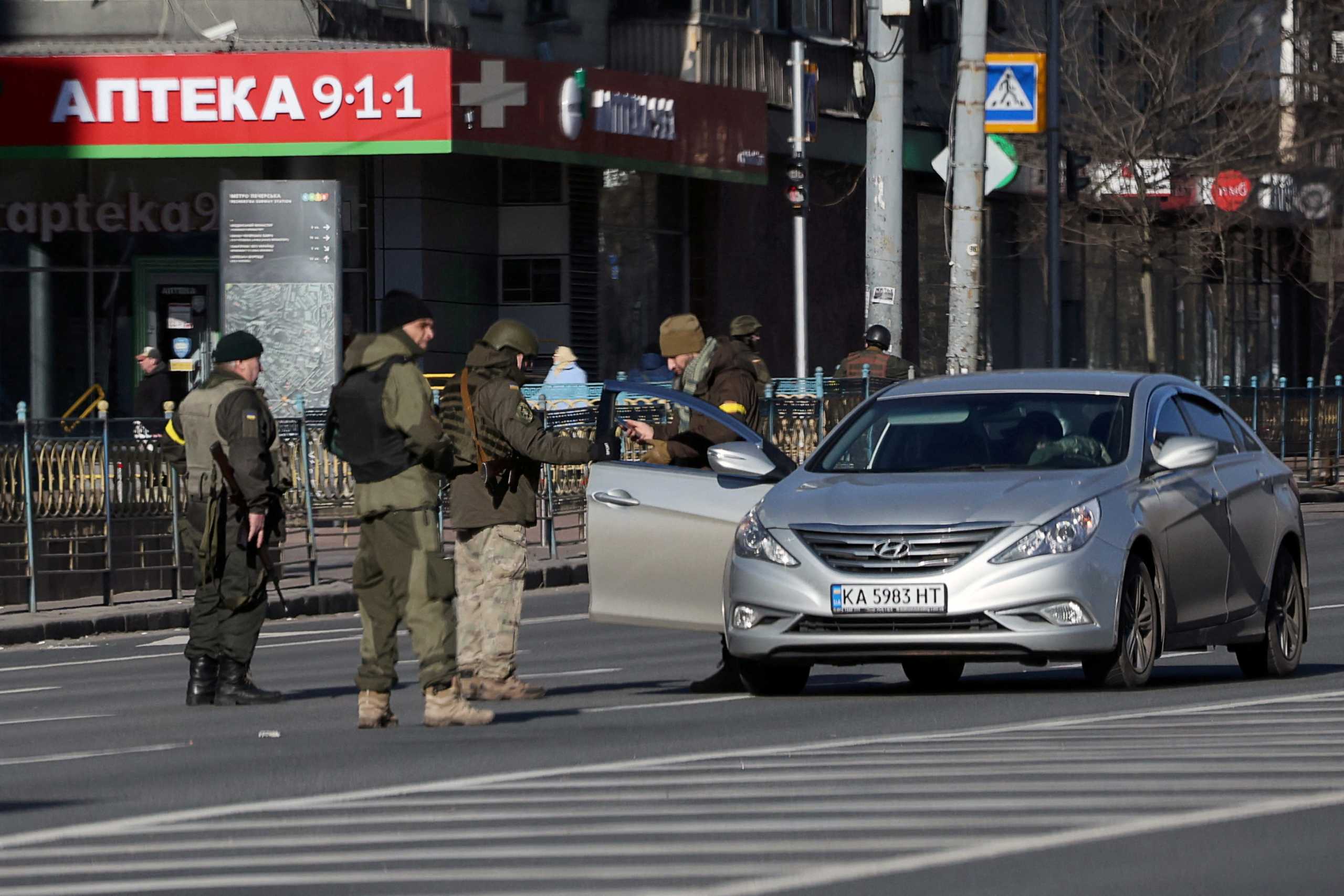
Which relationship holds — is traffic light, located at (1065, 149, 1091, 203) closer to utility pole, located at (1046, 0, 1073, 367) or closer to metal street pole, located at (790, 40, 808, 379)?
utility pole, located at (1046, 0, 1073, 367)

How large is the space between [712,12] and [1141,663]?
75.5 feet

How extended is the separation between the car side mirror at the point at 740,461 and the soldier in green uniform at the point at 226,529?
92.9 inches

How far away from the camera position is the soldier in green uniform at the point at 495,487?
1270 cm

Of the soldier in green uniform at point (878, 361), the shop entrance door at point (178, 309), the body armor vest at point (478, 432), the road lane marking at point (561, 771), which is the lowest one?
the road lane marking at point (561, 771)

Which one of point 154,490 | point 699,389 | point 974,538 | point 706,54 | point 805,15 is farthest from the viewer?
point 805,15

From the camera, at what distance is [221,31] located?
98.7 feet

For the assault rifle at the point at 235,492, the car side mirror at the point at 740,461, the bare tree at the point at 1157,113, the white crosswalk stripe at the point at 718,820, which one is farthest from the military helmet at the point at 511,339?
the bare tree at the point at 1157,113

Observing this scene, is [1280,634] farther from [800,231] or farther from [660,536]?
[800,231]

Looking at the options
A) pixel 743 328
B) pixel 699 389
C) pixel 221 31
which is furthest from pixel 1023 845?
pixel 221 31

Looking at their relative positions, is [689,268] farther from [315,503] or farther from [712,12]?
[315,503]

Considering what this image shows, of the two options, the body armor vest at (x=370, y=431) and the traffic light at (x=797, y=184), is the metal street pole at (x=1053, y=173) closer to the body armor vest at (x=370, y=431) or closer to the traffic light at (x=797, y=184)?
the traffic light at (x=797, y=184)

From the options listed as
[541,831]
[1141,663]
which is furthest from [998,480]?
[541,831]

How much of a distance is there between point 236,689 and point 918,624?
3.76 m

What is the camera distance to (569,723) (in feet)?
38.3
